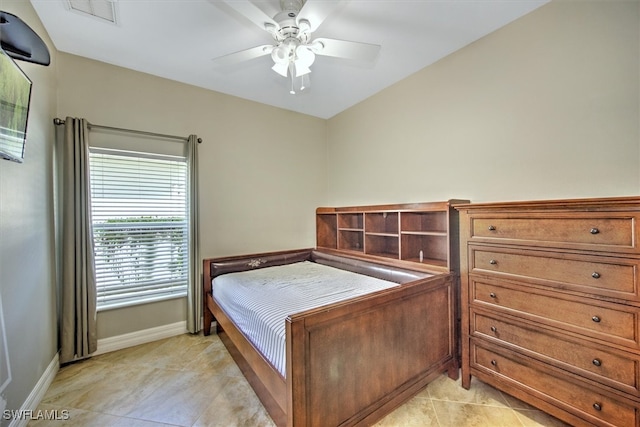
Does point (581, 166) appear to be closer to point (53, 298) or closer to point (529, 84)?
point (529, 84)

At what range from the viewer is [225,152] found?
3234 mm

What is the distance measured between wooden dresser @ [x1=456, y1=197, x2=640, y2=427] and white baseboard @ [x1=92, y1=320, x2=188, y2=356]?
2839mm

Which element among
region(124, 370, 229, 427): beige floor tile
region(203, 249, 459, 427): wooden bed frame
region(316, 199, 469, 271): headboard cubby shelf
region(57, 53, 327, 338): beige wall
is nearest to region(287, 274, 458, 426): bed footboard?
region(203, 249, 459, 427): wooden bed frame

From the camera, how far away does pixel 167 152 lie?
2898 millimetres

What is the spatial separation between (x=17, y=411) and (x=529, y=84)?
13.3 feet

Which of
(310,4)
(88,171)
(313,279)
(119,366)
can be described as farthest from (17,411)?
(310,4)

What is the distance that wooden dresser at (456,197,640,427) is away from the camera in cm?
134

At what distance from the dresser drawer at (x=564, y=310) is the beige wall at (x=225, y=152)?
8.14ft

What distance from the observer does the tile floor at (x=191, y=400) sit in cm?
170

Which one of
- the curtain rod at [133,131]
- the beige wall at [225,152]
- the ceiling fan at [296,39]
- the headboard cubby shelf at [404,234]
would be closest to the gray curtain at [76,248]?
the curtain rod at [133,131]

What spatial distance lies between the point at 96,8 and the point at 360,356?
2.99 m

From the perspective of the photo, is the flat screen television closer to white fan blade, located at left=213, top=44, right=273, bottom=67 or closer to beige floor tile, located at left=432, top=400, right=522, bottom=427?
white fan blade, located at left=213, top=44, right=273, bottom=67

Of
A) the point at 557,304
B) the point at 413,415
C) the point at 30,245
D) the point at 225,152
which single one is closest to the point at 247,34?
the point at 225,152

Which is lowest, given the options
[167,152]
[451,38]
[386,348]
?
[386,348]
